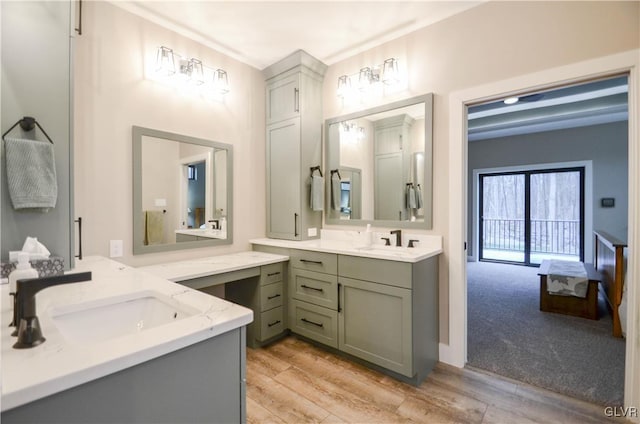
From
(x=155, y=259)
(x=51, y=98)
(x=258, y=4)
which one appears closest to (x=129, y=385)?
(x=51, y=98)

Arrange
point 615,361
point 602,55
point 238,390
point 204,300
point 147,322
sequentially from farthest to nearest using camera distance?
point 615,361 → point 602,55 → point 147,322 → point 204,300 → point 238,390

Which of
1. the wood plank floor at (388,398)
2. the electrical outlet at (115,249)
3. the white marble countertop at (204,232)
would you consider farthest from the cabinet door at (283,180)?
the electrical outlet at (115,249)

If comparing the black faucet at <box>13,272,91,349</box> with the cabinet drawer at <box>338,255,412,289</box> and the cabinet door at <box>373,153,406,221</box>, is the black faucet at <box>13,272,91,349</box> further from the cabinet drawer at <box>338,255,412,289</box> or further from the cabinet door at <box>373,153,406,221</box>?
the cabinet door at <box>373,153,406,221</box>

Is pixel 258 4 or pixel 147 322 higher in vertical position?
pixel 258 4

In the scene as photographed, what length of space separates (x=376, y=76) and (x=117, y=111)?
2075 mm

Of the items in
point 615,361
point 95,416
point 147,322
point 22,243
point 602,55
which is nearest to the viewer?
point 95,416

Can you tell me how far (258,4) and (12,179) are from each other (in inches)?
74.2

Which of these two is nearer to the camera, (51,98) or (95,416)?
(95,416)

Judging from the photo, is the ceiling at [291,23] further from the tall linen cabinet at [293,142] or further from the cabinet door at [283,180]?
the cabinet door at [283,180]

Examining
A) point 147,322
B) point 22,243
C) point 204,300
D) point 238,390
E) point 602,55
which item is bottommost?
point 238,390

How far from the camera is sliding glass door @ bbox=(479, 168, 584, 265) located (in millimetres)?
5617

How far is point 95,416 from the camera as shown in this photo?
2.24 ft

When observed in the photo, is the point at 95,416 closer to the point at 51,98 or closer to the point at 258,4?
the point at 51,98

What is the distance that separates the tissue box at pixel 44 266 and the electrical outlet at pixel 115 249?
80 cm
